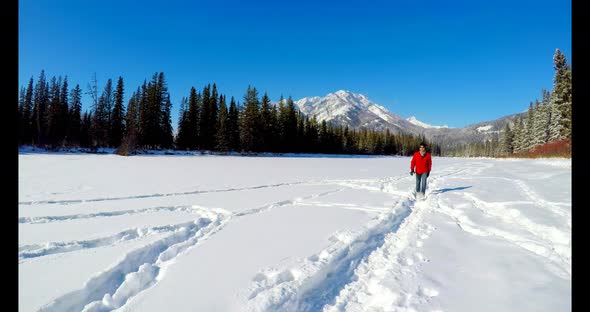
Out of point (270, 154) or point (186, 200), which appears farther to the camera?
point (270, 154)

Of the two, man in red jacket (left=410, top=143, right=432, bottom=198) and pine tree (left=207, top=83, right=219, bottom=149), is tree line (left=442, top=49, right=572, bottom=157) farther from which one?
pine tree (left=207, top=83, right=219, bottom=149)

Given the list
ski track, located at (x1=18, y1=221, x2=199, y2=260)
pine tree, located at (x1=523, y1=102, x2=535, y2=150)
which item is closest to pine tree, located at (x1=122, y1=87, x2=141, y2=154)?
ski track, located at (x1=18, y1=221, x2=199, y2=260)

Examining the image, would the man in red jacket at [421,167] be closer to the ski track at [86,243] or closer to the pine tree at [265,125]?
the ski track at [86,243]

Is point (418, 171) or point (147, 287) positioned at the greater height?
point (418, 171)

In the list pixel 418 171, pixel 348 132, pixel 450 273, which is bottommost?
Result: pixel 450 273

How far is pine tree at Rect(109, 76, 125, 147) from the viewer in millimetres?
48438

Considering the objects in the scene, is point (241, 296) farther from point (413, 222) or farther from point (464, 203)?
point (464, 203)

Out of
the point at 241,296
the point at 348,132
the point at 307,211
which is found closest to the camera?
the point at 241,296

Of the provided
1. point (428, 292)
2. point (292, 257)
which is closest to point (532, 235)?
point (428, 292)

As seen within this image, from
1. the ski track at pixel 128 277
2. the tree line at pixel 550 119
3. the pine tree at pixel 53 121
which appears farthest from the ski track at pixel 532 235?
the pine tree at pixel 53 121

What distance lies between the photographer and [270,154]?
56.1 m

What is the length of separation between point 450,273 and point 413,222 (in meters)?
2.59

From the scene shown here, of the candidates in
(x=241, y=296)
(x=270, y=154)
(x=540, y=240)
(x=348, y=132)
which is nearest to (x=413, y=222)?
(x=540, y=240)

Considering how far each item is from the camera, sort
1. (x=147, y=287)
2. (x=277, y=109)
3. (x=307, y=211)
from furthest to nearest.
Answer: (x=277, y=109) < (x=307, y=211) < (x=147, y=287)
